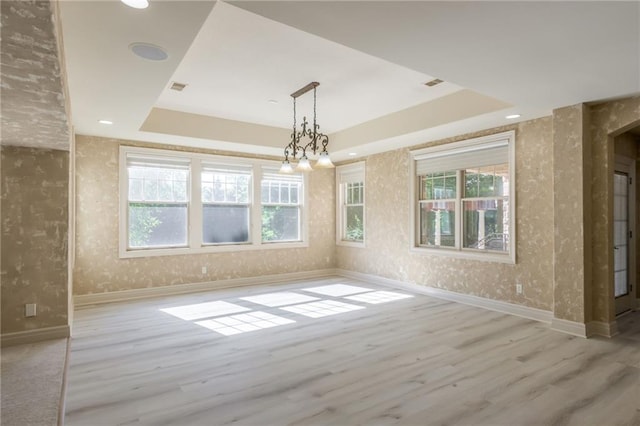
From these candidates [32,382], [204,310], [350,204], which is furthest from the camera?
[350,204]

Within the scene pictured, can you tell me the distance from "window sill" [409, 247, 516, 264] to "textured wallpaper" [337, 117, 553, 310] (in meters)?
0.06

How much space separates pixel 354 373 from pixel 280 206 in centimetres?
461

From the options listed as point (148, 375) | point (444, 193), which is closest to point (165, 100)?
point (148, 375)

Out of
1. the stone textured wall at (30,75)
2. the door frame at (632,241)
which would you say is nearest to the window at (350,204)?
the door frame at (632,241)

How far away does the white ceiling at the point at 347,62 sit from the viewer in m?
2.16

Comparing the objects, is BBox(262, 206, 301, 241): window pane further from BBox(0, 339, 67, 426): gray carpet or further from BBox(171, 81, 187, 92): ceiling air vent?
BBox(0, 339, 67, 426): gray carpet

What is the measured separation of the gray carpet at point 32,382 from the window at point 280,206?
3922mm

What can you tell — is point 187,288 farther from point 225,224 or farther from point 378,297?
point 378,297

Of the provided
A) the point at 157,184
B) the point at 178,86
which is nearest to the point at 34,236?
the point at 178,86

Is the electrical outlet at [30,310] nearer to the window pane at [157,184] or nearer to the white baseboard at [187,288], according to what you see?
the white baseboard at [187,288]

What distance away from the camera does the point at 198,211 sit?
6215mm

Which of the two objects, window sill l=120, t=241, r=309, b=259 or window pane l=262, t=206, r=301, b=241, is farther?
window pane l=262, t=206, r=301, b=241

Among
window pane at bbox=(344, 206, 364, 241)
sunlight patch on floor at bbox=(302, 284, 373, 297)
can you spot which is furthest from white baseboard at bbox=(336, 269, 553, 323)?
window pane at bbox=(344, 206, 364, 241)

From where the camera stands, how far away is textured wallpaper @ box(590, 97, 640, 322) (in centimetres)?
384
